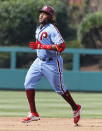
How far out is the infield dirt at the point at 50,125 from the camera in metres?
8.11

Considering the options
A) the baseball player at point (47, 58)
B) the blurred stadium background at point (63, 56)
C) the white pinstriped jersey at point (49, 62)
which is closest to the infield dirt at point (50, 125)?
the baseball player at point (47, 58)

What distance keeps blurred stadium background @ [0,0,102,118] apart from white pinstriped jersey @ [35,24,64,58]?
2568 millimetres

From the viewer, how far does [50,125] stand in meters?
8.69

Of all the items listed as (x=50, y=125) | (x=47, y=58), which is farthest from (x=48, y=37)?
(x=50, y=125)

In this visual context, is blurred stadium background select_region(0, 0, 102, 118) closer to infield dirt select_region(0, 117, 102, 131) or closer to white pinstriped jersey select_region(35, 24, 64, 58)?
infield dirt select_region(0, 117, 102, 131)

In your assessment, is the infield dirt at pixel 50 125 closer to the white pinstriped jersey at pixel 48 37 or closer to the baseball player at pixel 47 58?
the baseball player at pixel 47 58

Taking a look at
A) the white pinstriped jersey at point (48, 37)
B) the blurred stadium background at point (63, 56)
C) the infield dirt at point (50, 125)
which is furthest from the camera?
the blurred stadium background at point (63, 56)

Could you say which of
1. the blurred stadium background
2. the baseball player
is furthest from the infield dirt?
the blurred stadium background

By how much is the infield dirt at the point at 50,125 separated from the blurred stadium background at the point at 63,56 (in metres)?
1.10

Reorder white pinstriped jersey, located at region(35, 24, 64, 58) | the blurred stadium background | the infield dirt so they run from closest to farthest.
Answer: the infield dirt, white pinstriped jersey, located at region(35, 24, 64, 58), the blurred stadium background

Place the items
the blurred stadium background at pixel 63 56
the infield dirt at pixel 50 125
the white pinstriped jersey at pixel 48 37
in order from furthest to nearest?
1. the blurred stadium background at pixel 63 56
2. the white pinstriped jersey at pixel 48 37
3. the infield dirt at pixel 50 125

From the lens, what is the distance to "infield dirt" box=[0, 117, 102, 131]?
8109mm

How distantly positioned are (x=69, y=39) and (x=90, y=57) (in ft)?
16.9

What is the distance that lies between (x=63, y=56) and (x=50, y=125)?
15.7 meters
